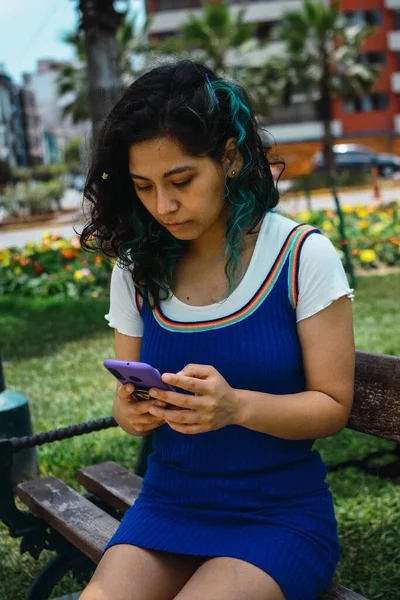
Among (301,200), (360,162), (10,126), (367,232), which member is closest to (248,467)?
(367,232)

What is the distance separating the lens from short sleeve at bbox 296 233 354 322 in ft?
5.73

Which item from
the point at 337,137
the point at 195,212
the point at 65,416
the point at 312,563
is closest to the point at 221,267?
the point at 195,212

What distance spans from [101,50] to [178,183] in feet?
21.0

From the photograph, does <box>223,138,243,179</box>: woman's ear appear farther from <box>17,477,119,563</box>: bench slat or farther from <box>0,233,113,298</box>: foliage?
<box>0,233,113,298</box>: foliage

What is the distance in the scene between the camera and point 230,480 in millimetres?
1762

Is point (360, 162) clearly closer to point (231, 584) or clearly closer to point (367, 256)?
point (367, 256)

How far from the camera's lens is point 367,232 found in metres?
9.56

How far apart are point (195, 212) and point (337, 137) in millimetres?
42352

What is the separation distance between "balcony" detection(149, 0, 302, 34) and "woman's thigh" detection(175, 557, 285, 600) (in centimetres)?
4308

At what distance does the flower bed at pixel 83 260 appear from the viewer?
28.2ft

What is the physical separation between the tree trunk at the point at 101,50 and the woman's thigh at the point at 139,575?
634cm

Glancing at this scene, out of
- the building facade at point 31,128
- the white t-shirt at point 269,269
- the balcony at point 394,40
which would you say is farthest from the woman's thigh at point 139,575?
the building facade at point 31,128

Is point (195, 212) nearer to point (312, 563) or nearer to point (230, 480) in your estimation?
point (230, 480)

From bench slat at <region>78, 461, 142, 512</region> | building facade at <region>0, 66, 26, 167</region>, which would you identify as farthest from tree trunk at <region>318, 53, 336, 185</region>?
building facade at <region>0, 66, 26, 167</region>
